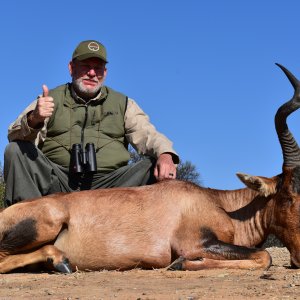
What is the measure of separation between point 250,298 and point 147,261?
2.58 metres

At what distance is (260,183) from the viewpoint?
7.17m

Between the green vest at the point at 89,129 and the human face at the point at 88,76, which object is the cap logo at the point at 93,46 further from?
the green vest at the point at 89,129

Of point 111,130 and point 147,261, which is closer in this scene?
point 147,261

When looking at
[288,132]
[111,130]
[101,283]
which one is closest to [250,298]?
[101,283]

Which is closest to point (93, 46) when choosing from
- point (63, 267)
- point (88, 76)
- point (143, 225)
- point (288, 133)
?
point (88, 76)

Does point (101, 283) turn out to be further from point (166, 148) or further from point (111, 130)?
point (111, 130)

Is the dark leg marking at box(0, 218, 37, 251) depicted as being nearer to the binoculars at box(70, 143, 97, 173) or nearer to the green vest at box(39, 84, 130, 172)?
the binoculars at box(70, 143, 97, 173)

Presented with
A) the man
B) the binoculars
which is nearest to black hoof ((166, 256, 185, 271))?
the man

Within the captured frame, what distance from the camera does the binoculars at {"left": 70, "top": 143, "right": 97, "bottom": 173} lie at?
8438 mm

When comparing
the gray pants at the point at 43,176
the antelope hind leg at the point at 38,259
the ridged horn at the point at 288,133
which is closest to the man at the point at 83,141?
the gray pants at the point at 43,176

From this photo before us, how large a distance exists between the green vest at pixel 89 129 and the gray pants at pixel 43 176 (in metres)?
0.17

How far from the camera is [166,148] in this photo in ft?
27.9

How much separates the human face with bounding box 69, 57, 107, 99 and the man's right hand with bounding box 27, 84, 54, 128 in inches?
41.6

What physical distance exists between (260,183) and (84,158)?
7.80 feet
